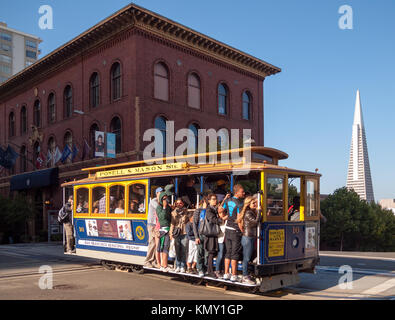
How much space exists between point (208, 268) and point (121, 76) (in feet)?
65.1

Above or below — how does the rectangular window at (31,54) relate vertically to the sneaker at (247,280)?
above

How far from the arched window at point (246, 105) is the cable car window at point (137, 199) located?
22918 mm

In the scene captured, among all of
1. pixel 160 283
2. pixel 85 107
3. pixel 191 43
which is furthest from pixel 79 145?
pixel 160 283

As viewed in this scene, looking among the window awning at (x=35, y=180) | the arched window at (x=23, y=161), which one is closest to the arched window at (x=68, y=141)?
the window awning at (x=35, y=180)

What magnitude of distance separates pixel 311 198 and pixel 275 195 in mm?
1568

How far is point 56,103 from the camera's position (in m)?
33.6

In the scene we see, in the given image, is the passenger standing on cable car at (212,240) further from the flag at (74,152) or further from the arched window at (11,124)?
the arched window at (11,124)

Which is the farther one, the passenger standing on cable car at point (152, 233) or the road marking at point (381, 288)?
the passenger standing on cable car at point (152, 233)

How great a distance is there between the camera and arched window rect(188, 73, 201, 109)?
30188 millimetres

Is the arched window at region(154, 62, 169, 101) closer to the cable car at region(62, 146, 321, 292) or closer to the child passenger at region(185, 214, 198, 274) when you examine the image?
the cable car at region(62, 146, 321, 292)

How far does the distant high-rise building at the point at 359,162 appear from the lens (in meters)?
187

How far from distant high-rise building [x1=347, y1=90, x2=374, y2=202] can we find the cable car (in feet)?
613

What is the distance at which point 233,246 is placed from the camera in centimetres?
963
